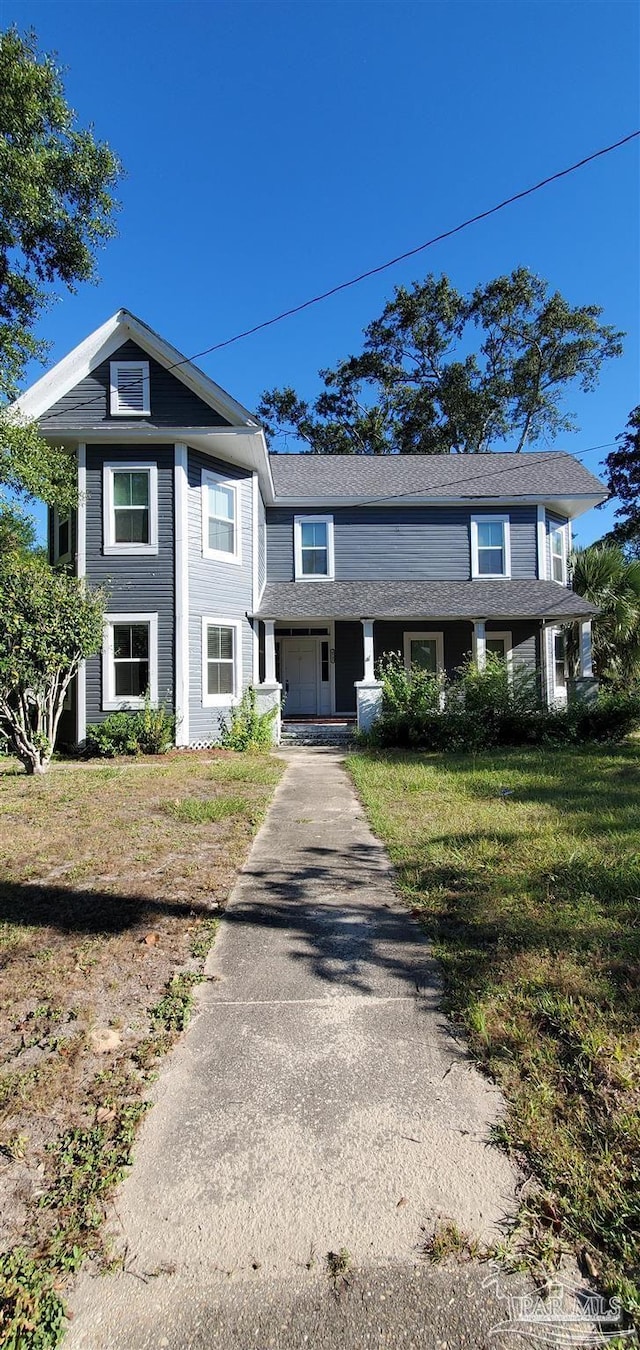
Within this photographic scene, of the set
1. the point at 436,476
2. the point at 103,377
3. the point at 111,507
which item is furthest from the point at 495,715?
the point at 103,377

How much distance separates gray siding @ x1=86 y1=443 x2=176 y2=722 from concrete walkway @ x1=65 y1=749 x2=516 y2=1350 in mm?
9715

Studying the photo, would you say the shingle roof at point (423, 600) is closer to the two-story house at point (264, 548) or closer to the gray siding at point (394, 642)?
the two-story house at point (264, 548)

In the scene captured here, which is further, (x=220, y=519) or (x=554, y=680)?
(x=554, y=680)

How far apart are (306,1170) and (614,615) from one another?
1650 cm

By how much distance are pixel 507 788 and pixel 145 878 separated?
490 cm

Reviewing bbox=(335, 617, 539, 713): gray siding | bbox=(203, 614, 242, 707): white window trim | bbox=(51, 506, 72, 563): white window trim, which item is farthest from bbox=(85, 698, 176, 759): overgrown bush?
bbox=(335, 617, 539, 713): gray siding

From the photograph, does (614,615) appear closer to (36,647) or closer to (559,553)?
(559,553)

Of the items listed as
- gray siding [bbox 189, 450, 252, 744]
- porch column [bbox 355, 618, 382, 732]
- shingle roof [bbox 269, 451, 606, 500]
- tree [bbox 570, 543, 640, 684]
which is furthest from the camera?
shingle roof [bbox 269, 451, 606, 500]

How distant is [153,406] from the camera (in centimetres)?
1250

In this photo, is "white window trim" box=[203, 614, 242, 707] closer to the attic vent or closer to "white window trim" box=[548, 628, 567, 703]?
the attic vent

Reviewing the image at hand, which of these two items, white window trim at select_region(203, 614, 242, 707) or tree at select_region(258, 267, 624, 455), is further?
tree at select_region(258, 267, 624, 455)

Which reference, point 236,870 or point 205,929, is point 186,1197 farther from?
point 236,870

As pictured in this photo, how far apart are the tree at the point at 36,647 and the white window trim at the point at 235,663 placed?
9.64 ft

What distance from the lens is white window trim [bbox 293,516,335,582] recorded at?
16328mm
